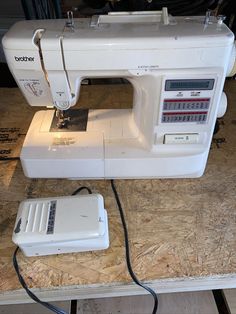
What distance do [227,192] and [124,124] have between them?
0.37 m

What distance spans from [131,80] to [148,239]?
42 centimetres

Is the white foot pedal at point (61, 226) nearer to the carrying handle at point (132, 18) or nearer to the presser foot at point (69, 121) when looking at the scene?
the presser foot at point (69, 121)

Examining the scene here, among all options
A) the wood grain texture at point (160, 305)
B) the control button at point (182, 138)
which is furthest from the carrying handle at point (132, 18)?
the wood grain texture at point (160, 305)

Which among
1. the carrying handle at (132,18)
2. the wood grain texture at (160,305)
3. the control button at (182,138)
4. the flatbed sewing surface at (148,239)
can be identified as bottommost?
the wood grain texture at (160,305)

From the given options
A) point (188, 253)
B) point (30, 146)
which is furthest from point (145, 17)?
point (188, 253)

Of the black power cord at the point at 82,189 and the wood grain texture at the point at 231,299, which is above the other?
the black power cord at the point at 82,189

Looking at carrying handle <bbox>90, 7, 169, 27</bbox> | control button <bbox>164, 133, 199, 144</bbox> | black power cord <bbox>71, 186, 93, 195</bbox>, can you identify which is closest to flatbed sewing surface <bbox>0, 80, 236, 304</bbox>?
black power cord <bbox>71, 186, 93, 195</bbox>

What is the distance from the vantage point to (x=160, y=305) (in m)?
0.87

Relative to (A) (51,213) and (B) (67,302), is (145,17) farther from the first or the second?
(B) (67,302)

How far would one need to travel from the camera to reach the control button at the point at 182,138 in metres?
0.83

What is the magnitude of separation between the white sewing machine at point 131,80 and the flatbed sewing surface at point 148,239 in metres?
0.05

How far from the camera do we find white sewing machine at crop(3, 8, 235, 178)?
665 millimetres

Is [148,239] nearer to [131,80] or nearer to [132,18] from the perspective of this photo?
[131,80]

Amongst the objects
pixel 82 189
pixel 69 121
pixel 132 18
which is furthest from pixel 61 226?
pixel 132 18
